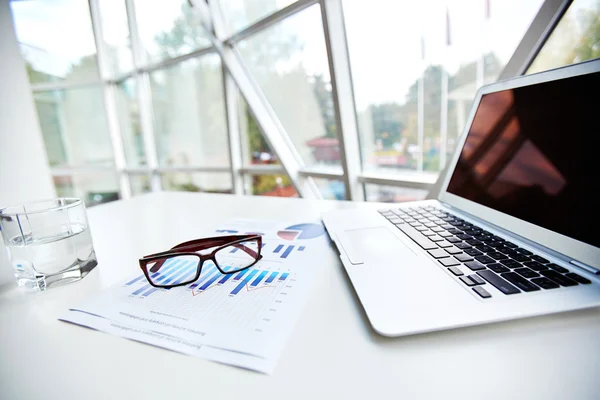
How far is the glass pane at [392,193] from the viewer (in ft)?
7.66

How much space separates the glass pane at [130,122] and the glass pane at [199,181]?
0.56 m

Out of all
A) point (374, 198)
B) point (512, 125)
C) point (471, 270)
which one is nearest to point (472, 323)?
point (471, 270)

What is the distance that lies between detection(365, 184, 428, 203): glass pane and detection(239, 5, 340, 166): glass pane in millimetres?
426

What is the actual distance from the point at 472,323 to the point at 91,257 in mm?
650

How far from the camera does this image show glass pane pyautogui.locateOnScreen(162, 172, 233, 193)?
12.6ft

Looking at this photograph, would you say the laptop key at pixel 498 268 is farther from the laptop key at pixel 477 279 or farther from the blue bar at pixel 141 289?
the blue bar at pixel 141 289

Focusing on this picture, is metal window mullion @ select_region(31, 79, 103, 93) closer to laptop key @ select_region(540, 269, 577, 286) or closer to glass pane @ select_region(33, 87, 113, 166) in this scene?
glass pane @ select_region(33, 87, 113, 166)

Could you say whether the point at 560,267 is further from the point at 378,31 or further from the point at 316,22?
the point at 316,22

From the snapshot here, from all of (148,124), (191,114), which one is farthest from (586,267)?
(148,124)

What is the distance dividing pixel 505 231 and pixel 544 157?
5.9 inches

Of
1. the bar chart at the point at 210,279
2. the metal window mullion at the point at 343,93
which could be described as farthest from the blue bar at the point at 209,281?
the metal window mullion at the point at 343,93

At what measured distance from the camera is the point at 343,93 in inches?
88.7

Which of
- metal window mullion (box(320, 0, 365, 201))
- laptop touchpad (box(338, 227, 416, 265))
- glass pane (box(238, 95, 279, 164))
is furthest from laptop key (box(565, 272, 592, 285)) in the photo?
glass pane (box(238, 95, 279, 164))

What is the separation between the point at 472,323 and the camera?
0.33 metres
